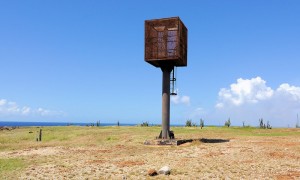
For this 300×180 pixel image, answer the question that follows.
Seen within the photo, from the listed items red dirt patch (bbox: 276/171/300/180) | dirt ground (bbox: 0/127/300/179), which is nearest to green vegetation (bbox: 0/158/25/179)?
dirt ground (bbox: 0/127/300/179)

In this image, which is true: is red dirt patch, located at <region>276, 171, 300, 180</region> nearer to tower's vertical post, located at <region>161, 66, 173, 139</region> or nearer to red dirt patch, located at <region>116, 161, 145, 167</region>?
red dirt patch, located at <region>116, 161, 145, 167</region>

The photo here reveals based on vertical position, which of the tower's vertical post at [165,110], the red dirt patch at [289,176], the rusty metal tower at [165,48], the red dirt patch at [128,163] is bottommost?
the red dirt patch at [128,163]

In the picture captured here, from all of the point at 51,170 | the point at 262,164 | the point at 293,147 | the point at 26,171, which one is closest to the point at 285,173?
the point at 262,164

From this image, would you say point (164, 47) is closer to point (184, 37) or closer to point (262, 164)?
point (184, 37)

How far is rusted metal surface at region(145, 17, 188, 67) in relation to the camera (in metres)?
27.7

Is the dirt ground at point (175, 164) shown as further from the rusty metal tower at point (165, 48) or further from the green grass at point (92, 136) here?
the green grass at point (92, 136)

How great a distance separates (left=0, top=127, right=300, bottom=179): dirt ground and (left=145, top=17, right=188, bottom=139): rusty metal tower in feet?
21.7

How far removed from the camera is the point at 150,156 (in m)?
20.4

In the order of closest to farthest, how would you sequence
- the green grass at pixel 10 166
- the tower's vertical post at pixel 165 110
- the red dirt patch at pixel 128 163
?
the green grass at pixel 10 166
the red dirt patch at pixel 128 163
the tower's vertical post at pixel 165 110

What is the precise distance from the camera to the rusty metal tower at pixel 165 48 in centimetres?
2778

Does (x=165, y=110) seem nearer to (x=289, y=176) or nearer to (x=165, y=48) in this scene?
(x=165, y=48)

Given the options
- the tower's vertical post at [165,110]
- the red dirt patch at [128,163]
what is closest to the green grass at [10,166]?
the red dirt patch at [128,163]

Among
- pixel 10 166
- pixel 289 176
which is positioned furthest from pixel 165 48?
pixel 289 176

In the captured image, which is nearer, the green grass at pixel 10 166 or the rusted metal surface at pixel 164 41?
the green grass at pixel 10 166
